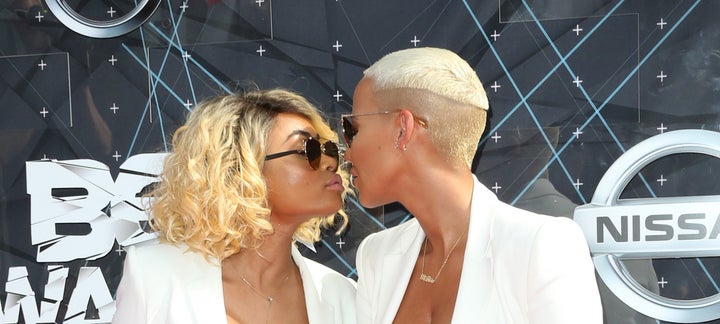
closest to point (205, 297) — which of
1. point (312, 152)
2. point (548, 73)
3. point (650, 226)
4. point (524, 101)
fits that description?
point (312, 152)

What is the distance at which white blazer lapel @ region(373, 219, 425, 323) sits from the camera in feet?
8.02

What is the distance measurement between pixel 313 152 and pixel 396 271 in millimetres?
494

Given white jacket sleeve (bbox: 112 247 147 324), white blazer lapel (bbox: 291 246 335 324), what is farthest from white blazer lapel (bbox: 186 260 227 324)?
white blazer lapel (bbox: 291 246 335 324)

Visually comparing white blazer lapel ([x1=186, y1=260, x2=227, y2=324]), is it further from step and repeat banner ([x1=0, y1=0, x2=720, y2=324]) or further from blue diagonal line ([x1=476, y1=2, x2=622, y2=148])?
blue diagonal line ([x1=476, y1=2, x2=622, y2=148])

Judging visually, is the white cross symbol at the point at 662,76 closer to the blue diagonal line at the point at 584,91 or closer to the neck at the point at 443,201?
the blue diagonal line at the point at 584,91

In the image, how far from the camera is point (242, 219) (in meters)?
2.67

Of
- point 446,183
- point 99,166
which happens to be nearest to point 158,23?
point 99,166

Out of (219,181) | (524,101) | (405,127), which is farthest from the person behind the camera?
(524,101)

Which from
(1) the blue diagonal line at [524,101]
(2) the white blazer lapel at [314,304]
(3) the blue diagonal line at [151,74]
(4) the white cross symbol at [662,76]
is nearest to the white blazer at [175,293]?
(2) the white blazer lapel at [314,304]

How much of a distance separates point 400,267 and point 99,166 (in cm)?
152

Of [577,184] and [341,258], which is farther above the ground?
[577,184]

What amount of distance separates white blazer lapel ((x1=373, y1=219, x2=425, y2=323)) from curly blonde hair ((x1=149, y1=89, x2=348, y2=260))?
414mm

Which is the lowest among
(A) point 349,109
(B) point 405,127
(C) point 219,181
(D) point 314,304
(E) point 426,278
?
(D) point 314,304

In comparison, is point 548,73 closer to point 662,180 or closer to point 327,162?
point 662,180
